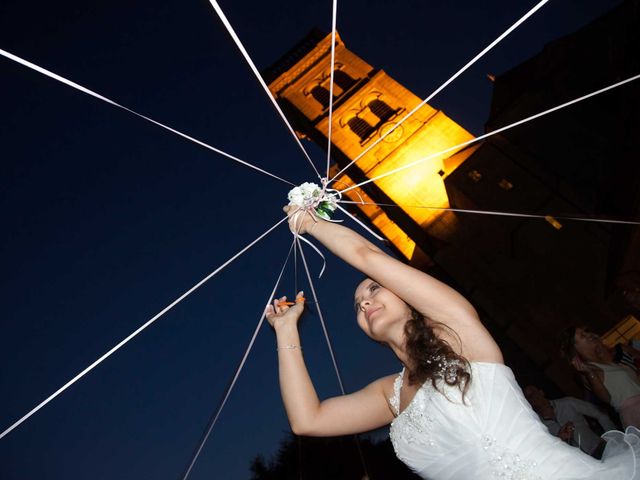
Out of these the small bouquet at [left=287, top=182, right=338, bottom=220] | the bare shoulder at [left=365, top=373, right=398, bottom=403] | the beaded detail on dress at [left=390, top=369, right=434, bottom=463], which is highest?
the small bouquet at [left=287, top=182, right=338, bottom=220]

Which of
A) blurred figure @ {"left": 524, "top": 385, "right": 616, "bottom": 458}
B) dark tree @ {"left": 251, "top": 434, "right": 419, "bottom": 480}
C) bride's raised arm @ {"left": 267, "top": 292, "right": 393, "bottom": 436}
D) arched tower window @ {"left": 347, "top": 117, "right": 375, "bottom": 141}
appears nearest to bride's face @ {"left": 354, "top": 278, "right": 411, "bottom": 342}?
bride's raised arm @ {"left": 267, "top": 292, "right": 393, "bottom": 436}

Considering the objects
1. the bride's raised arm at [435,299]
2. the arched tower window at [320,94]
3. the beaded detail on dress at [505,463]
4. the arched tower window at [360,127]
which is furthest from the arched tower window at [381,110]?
the beaded detail on dress at [505,463]

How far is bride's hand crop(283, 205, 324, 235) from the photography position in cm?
235

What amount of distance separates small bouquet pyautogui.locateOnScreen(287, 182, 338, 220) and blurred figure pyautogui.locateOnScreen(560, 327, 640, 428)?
3.55 meters

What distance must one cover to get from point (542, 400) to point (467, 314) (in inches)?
199

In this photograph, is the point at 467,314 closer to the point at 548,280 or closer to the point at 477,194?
the point at 548,280

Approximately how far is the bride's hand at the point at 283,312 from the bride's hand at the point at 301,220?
603 millimetres

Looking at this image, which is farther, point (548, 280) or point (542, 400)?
point (548, 280)

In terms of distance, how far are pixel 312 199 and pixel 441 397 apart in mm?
1418

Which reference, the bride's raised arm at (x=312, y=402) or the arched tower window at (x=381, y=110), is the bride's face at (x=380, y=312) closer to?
the bride's raised arm at (x=312, y=402)

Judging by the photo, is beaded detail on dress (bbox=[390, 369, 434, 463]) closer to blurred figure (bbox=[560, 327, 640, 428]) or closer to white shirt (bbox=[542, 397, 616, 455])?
blurred figure (bbox=[560, 327, 640, 428])

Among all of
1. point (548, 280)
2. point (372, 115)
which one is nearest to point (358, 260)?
point (548, 280)

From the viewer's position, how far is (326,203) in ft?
8.83

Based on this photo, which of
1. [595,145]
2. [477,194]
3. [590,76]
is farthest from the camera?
[477,194]
